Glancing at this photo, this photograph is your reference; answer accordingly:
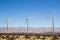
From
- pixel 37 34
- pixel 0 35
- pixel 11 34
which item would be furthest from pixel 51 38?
pixel 0 35

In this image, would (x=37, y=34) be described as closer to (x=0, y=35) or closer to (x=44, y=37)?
(x=44, y=37)

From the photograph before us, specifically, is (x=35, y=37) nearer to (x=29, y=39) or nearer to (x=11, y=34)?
(x=29, y=39)

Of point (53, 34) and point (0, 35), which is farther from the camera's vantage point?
point (0, 35)

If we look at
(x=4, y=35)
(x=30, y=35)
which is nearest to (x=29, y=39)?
(x=30, y=35)

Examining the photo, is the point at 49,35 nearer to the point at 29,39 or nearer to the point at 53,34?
the point at 53,34

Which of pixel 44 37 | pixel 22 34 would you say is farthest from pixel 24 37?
pixel 44 37

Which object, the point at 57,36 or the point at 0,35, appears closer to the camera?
the point at 57,36

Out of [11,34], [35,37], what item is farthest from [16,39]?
[35,37]
